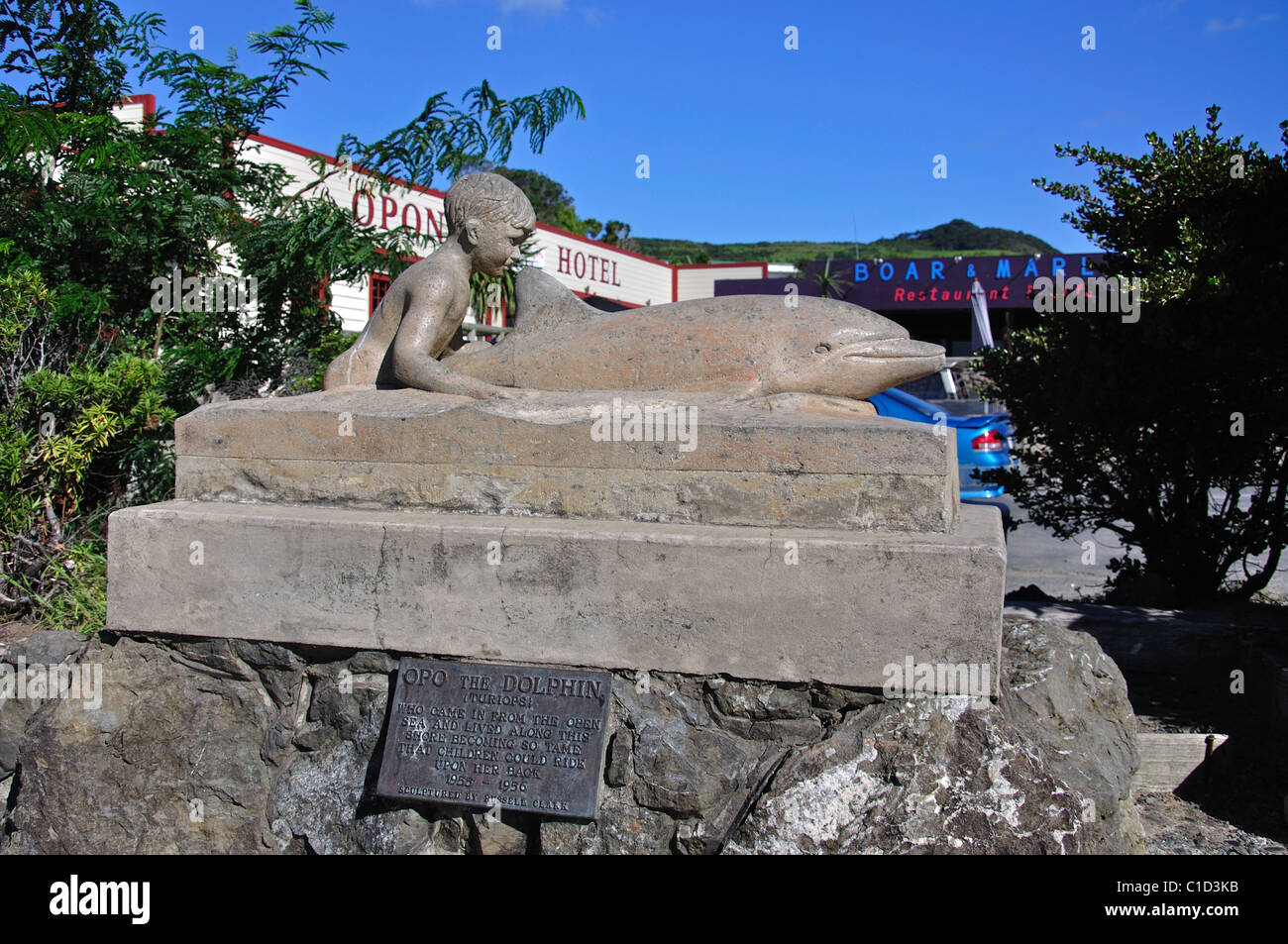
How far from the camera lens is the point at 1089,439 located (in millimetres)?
5281

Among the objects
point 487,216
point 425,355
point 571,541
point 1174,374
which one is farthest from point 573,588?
point 1174,374

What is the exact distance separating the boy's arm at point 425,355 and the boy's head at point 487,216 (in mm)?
245

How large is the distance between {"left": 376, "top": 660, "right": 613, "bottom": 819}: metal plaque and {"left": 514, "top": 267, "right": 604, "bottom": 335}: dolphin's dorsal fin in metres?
1.37

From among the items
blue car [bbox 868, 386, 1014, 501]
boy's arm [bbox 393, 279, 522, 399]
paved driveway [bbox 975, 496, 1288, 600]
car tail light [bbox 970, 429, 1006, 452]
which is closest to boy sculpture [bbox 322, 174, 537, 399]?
boy's arm [bbox 393, 279, 522, 399]

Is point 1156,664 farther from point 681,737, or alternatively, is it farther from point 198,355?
point 198,355

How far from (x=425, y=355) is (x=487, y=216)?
56cm

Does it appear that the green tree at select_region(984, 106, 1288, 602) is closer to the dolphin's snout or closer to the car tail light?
the dolphin's snout

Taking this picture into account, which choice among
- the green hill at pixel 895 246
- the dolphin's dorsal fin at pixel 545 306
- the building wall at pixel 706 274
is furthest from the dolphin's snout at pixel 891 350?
the green hill at pixel 895 246

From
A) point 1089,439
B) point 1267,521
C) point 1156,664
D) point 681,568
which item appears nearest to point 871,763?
point 681,568

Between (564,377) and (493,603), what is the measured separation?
2.93 ft

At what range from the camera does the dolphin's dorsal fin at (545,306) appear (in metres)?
3.63

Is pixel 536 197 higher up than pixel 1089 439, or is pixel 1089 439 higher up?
pixel 536 197

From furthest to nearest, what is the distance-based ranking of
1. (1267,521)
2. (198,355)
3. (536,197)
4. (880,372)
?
1. (536,197)
2. (198,355)
3. (1267,521)
4. (880,372)
